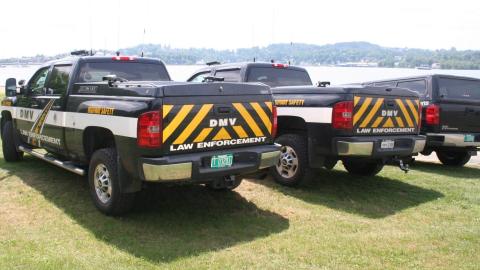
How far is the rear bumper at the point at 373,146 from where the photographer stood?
5.95 meters

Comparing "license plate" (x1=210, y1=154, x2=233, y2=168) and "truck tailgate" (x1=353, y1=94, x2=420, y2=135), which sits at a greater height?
"truck tailgate" (x1=353, y1=94, x2=420, y2=135)

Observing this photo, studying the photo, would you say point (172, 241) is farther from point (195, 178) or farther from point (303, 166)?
point (303, 166)

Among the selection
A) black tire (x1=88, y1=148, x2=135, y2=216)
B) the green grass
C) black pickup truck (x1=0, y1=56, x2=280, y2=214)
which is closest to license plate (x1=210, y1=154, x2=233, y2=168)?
black pickup truck (x1=0, y1=56, x2=280, y2=214)

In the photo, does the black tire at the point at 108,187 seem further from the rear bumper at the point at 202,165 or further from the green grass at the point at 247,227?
the rear bumper at the point at 202,165

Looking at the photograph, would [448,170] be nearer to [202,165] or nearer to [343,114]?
[343,114]

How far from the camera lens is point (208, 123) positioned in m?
4.73

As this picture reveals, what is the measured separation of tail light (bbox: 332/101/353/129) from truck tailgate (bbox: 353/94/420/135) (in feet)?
0.26

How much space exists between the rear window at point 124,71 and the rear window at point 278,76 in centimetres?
173

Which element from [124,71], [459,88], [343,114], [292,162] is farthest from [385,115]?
[124,71]

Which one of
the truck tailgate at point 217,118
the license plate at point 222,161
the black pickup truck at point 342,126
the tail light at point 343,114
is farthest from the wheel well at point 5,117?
the tail light at point 343,114

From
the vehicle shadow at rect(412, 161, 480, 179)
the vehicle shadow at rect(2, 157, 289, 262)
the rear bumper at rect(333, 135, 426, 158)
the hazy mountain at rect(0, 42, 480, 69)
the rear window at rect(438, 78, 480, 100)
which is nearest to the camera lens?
the vehicle shadow at rect(2, 157, 289, 262)

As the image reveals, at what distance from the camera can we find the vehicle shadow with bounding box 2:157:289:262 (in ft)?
14.7

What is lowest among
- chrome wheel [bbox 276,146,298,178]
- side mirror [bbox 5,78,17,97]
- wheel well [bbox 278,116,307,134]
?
chrome wheel [bbox 276,146,298,178]

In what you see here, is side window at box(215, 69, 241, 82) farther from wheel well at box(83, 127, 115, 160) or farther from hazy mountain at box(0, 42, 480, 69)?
wheel well at box(83, 127, 115, 160)
